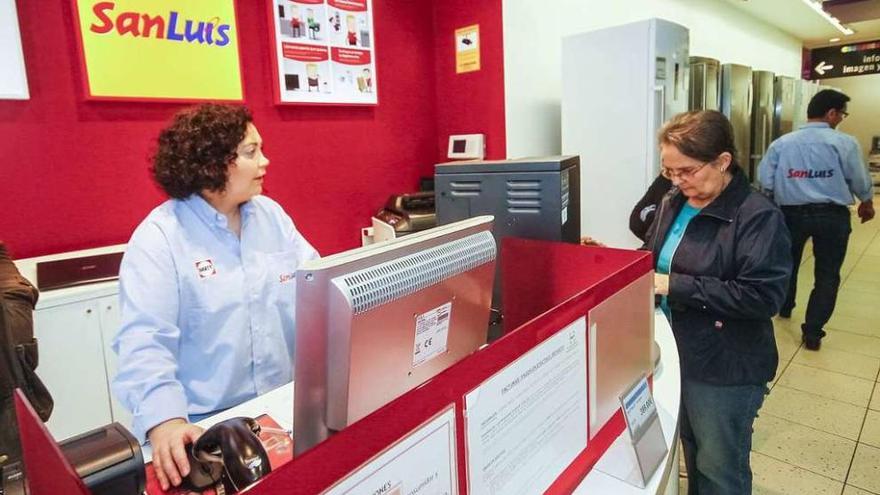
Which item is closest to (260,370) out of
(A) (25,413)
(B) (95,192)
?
(A) (25,413)

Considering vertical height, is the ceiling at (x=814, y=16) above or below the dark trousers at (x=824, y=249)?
above

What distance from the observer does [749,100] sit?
198 inches

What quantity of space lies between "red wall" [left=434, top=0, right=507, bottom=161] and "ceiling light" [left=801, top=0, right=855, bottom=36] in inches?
199

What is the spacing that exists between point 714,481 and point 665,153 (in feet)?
3.36

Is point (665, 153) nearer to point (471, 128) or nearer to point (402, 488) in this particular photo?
point (402, 488)

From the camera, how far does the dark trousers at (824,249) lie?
143 inches

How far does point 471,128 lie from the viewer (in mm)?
3686

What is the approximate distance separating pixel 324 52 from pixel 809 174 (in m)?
3.30

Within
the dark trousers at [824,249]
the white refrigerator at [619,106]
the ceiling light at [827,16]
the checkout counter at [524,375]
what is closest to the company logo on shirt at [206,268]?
the checkout counter at [524,375]

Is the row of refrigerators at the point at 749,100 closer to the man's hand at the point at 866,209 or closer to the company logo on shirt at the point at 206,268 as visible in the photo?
the man's hand at the point at 866,209

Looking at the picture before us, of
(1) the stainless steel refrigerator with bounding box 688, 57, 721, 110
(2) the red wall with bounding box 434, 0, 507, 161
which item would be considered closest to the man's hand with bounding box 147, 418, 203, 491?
(2) the red wall with bounding box 434, 0, 507, 161

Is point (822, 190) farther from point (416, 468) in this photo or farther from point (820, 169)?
point (416, 468)

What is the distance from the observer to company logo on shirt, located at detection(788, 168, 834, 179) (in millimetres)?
3613

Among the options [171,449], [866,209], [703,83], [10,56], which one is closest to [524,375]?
[171,449]
